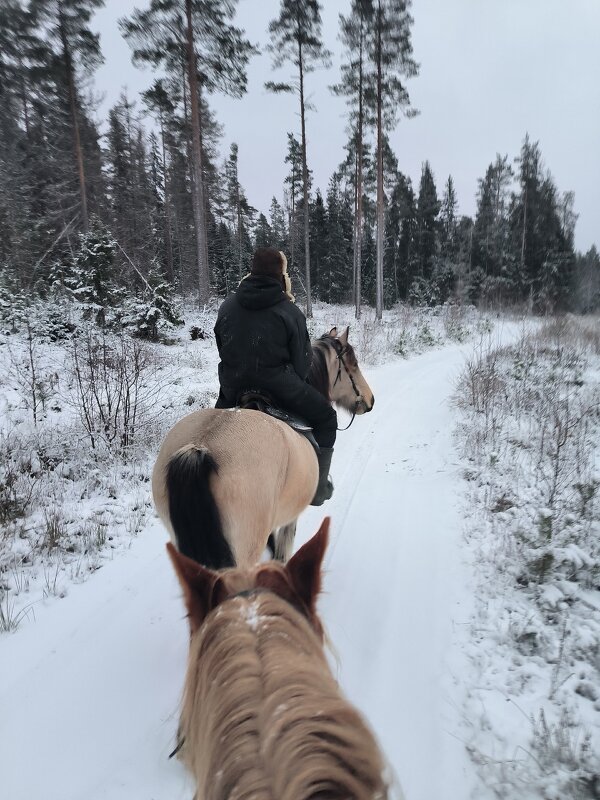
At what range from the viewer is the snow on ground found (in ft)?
6.23

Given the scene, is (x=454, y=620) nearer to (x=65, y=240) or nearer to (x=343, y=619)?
(x=343, y=619)

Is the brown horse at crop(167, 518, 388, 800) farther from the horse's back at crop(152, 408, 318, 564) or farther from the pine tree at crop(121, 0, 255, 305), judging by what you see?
the pine tree at crop(121, 0, 255, 305)

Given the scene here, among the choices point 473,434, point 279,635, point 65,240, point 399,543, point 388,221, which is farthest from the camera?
point 388,221

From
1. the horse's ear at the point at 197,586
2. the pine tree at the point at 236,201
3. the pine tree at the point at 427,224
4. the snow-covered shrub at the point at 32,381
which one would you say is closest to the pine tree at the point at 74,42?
the snow-covered shrub at the point at 32,381

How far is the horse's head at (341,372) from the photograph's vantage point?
4.04 metres

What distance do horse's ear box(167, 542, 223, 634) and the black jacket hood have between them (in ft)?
6.61

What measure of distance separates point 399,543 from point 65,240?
56.5 ft

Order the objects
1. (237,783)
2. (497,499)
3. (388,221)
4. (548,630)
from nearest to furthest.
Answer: (237,783) → (548,630) → (497,499) → (388,221)

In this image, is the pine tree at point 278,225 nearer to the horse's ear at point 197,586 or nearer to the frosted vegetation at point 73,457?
the frosted vegetation at point 73,457

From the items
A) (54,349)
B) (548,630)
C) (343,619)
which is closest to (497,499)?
(548,630)

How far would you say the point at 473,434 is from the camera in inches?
229

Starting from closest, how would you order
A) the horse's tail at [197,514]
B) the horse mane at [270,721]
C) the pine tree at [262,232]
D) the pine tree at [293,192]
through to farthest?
the horse mane at [270,721] → the horse's tail at [197,514] → the pine tree at [293,192] → the pine tree at [262,232]

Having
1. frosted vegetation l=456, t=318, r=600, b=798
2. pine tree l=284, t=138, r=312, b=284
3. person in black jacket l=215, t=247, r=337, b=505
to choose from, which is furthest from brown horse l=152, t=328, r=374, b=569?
pine tree l=284, t=138, r=312, b=284

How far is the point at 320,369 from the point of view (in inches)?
154
